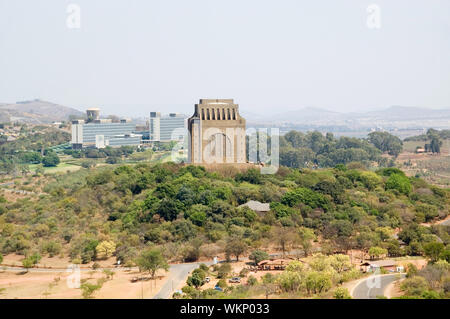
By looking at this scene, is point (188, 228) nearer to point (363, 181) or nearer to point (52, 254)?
point (52, 254)

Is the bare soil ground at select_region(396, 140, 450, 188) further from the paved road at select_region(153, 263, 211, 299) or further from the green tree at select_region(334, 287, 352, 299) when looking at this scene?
the green tree at select_region(334, 287, 352, 299)

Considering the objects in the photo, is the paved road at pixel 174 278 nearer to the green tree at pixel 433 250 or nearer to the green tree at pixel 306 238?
the green tree at pixel 306 238

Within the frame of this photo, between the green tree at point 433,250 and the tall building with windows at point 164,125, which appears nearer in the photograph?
the green tree at point 433,250

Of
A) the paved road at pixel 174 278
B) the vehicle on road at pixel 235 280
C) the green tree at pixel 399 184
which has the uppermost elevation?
the green tree at pixel 399 184

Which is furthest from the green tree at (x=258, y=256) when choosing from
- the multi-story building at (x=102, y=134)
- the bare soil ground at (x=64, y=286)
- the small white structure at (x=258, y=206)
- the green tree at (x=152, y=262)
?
the multi-story building at (x=102, y=134)

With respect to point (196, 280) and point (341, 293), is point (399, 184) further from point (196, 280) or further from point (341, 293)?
point (341, 293)

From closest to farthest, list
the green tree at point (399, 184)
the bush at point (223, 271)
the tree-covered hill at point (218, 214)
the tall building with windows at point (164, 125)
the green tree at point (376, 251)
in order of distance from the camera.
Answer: the bush at point (223, 271)
the green tree at point (376, 251)
the tree-covered hill at point (218, 214)
the green tree at point (399, 184)
the tall building with windows at point (164, 125)

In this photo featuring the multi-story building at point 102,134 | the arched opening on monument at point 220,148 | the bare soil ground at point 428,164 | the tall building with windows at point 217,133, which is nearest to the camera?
the tall building with windows at point 217,133
